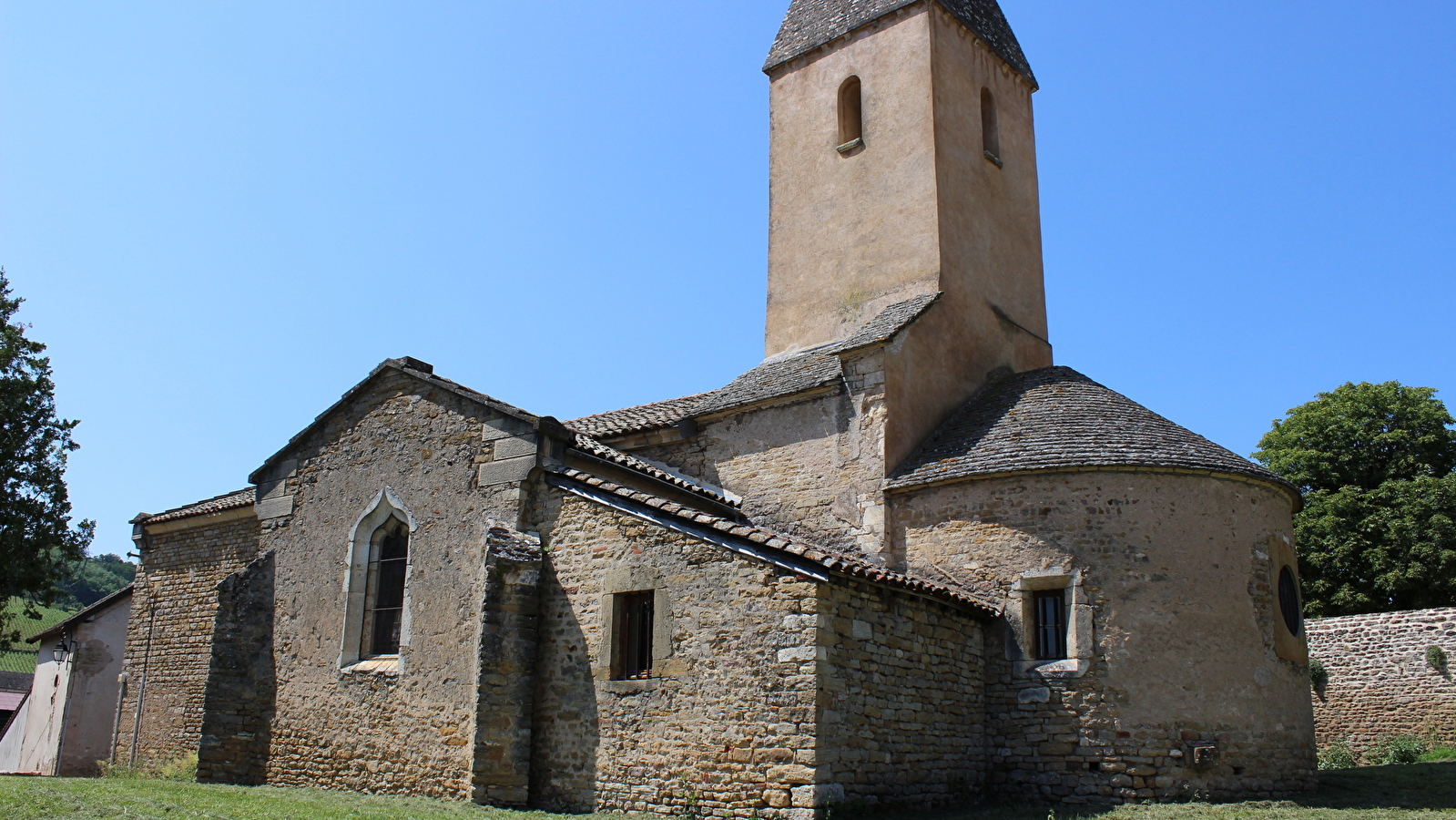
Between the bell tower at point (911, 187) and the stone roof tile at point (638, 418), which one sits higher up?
the bell tower at point (911, 187)

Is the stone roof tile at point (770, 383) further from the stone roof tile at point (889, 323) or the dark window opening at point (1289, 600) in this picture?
the dark window opening at point (1289, 600)

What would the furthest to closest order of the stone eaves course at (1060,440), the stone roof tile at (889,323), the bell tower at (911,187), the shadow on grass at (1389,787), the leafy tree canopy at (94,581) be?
the leafy tree canopy at (94,581)
the bell tower at (911,187)
the stone roof tile at (889,323)
the stone eaves course at (1060,440)
the shadow on grass at (1389,787)

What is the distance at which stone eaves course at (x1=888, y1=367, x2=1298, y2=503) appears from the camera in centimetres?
1285

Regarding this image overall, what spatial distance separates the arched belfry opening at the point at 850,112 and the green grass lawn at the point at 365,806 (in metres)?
11.4

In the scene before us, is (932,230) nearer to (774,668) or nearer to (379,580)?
(774,668)

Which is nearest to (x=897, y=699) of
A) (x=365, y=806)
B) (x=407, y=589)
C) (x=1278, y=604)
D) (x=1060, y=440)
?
(x=1060, y=440)

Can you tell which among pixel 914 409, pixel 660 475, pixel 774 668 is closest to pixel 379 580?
pixel 660 475

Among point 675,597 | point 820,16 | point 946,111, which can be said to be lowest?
point 675,597

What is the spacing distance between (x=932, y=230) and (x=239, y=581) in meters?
11.5

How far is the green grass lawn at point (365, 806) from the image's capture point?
31.1 feet

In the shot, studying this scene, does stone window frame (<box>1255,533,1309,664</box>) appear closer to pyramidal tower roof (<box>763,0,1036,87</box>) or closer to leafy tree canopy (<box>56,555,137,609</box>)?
pyramidal tower roof (<box>763,0,1036,87</box>)

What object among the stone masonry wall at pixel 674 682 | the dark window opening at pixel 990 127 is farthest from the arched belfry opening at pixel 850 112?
the stone masonry wall at pixel 674 682

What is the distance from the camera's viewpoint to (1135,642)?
12.1 m

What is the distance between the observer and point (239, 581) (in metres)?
14.7
